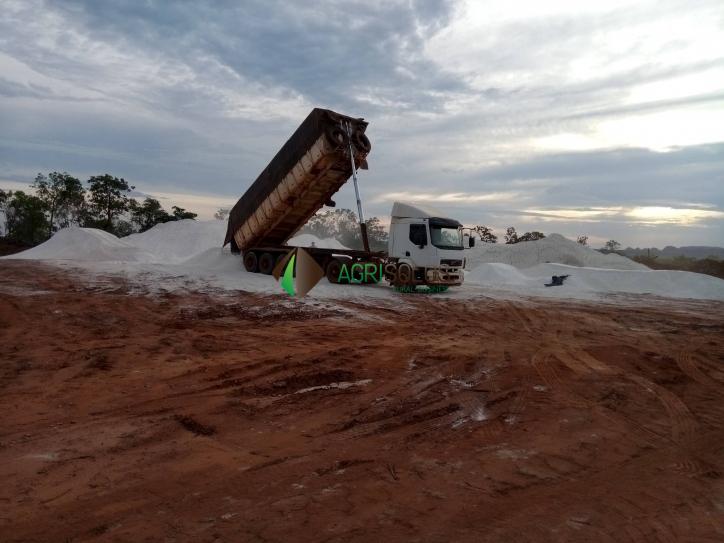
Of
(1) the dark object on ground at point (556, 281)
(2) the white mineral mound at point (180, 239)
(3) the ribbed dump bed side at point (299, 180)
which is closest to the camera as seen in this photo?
(3) the ribbed dump bed side at point (299, 180)

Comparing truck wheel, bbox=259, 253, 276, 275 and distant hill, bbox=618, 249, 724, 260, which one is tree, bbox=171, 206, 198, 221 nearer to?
truck wheel, bbox=259, 253, 276, 275

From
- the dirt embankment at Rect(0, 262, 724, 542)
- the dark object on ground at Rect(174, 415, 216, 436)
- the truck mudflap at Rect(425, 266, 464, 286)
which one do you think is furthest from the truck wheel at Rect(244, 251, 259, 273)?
the dark object on ground at Rect(174, 415, 216, 436)

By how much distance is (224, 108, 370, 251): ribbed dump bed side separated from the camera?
15305 millimetres

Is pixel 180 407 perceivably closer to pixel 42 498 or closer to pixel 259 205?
pixel 42 498

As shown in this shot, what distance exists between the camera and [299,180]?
16141 mm

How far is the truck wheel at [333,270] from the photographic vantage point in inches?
709

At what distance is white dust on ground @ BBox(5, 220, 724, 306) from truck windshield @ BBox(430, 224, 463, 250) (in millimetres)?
1877

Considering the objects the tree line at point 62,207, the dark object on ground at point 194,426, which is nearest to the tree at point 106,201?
the tree line at point 62,207

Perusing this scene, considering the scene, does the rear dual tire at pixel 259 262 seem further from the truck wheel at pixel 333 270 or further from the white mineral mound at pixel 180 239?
the white mineral mound at pixel 180 239

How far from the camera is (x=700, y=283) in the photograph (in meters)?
21.5

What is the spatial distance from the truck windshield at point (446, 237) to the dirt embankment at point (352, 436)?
6.62 meters

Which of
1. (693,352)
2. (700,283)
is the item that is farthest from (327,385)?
(700,283)

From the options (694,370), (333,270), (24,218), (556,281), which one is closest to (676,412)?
(694,370)

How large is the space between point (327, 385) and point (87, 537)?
11.7 feet
